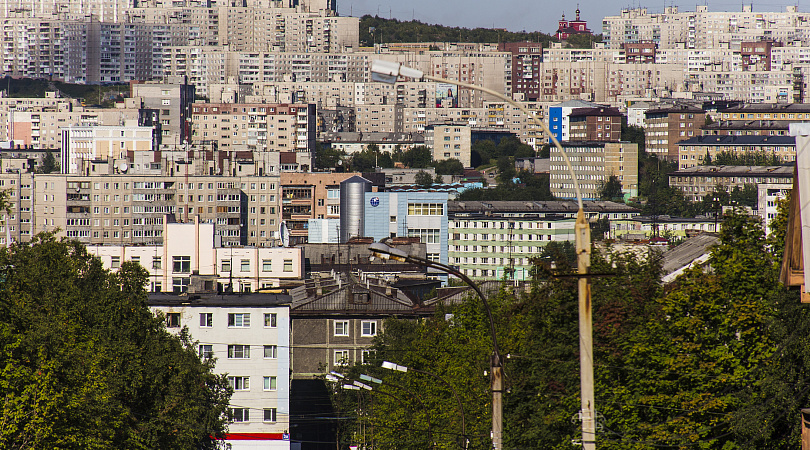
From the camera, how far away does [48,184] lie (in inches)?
5625

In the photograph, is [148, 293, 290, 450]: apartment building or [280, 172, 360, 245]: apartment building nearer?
[148, 293, 290, 450]: apartment building

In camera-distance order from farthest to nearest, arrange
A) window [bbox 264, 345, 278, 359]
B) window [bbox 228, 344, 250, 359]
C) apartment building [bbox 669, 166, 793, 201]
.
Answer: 1. apartment building [bbox 669, 166, 793, 201]
2. window [bbox 228, 344, 250, 359]
3. window [bbox 264, 345, 278, 359]

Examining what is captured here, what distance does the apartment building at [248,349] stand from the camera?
58.5 meters

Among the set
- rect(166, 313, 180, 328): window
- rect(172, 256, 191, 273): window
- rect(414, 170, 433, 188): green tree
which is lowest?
rect(166, 313, 180, 328): window

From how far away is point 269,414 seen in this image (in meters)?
59.1

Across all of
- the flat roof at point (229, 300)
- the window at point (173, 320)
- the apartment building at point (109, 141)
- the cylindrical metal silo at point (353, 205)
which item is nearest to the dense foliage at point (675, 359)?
the flat roof at point (229, 300)

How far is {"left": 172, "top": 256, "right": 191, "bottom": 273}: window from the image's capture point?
293 feet

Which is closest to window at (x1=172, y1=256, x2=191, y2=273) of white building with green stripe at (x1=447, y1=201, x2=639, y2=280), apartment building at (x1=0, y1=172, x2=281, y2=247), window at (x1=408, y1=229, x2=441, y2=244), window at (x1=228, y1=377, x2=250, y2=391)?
window at (x1=228, y1=377, x2=250, y2=391)

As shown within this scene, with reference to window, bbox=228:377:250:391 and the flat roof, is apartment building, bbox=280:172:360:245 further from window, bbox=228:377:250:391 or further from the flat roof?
window, bbox=228:377:250:391

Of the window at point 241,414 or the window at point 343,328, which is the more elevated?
the window at point 343,328

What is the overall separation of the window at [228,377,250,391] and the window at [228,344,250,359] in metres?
1.01

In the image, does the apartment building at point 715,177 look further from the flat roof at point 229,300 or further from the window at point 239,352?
the window at point 239,352

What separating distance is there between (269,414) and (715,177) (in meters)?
141

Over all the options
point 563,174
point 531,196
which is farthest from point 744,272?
point 563,174
